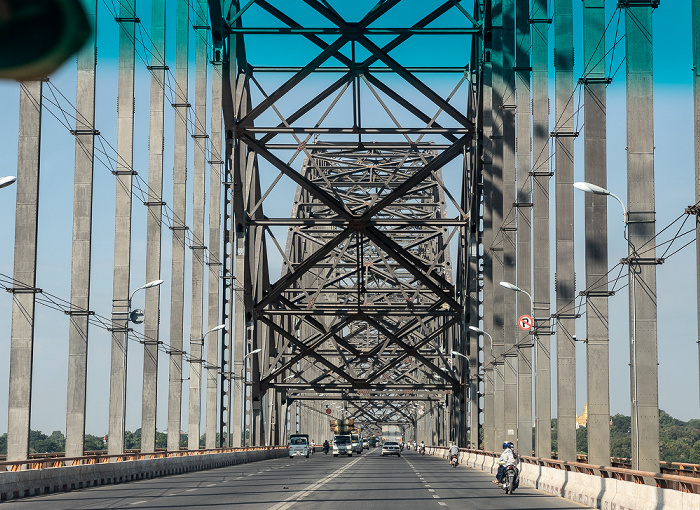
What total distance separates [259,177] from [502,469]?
38.0 metres

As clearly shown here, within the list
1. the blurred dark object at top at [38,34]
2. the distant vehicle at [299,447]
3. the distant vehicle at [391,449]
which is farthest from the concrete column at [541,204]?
the distant vehicle at [391,449]

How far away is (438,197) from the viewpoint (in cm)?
8531

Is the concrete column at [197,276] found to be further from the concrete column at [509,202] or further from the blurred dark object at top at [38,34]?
the blurred dark object at top at [38,34]

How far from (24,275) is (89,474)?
6674mm

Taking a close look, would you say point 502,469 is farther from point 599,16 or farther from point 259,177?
point 259,177

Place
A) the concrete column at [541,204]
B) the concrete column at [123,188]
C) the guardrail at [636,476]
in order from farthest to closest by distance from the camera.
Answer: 1. the concrete column at [123,188]
2. the concrete column at [541,204]
3. the guardrail at [636,476]

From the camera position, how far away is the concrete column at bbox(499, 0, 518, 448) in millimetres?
49156

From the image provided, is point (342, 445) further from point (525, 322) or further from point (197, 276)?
point (525, 322)

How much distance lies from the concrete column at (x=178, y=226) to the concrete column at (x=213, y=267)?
4243mm

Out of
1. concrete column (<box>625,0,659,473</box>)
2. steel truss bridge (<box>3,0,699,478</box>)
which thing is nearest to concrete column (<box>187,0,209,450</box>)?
steel truss bridge (<box>3,0,699,478</box>)

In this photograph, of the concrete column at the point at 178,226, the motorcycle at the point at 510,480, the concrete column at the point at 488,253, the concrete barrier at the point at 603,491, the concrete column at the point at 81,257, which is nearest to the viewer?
the concrete barrier at the point at 603,491

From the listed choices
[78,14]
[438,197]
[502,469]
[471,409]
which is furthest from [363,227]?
[78,14]

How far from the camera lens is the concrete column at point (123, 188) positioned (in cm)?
4522

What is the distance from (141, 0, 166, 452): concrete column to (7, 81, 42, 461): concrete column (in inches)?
702
